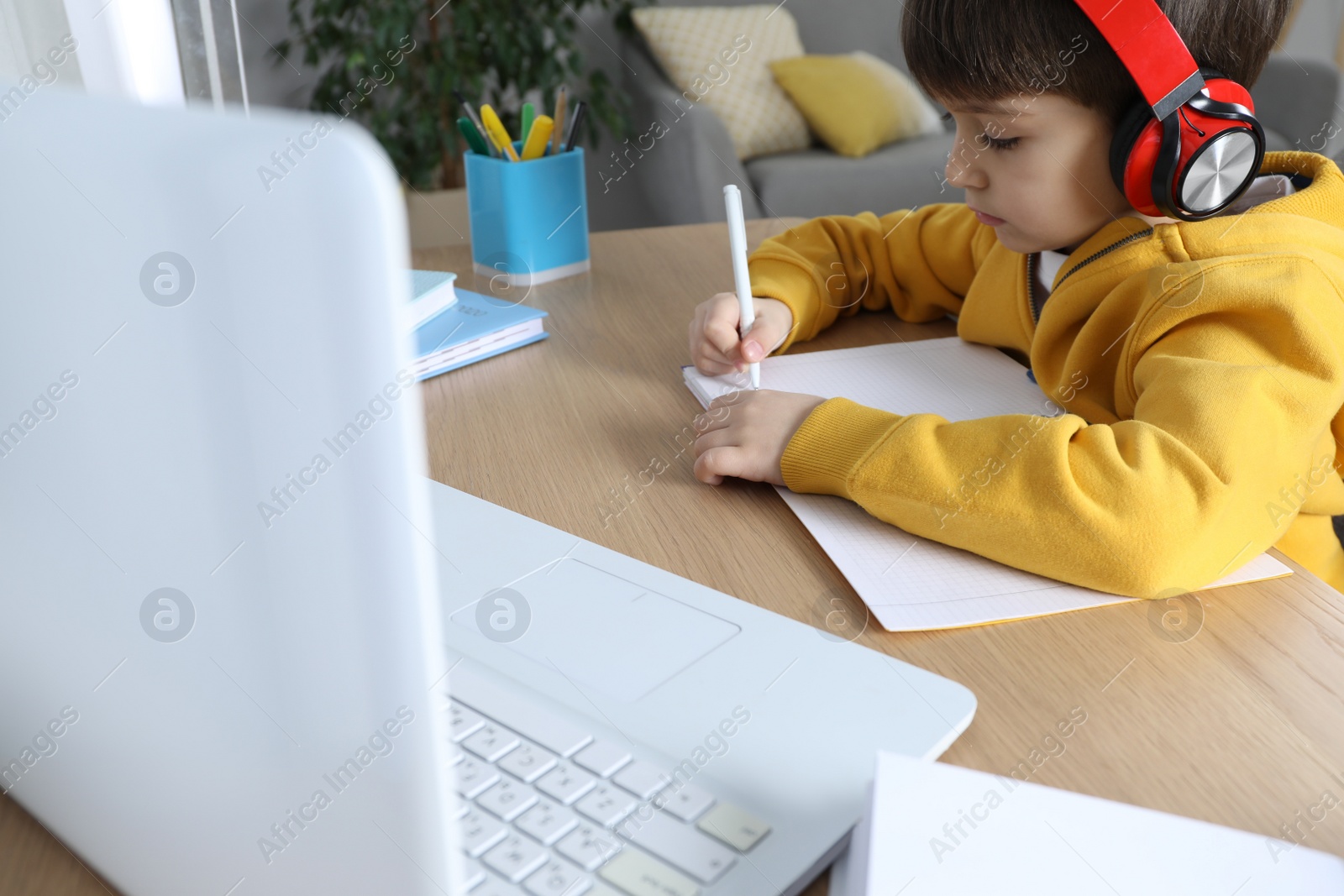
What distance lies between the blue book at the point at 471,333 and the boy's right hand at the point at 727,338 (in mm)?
150

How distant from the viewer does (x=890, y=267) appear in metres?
1.00

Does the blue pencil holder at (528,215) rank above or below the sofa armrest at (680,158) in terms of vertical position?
above

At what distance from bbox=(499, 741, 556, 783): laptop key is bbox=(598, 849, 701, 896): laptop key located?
0.05 metres

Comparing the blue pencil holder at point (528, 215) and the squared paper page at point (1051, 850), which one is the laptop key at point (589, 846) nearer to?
the squared paper page at point (1051, 850)

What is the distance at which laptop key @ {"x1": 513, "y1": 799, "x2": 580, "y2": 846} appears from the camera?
35cm

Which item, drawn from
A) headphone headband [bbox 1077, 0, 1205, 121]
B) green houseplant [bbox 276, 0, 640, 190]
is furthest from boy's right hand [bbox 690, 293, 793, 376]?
green houseplant [bbox 276, 0, 640, 190]

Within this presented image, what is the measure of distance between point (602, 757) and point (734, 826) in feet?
0.20

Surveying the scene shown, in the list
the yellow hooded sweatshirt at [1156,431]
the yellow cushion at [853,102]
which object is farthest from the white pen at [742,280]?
the yellow cushion at [853,102]

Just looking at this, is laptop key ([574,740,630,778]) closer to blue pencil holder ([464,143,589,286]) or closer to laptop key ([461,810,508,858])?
laptop key ([461,810,508,858])

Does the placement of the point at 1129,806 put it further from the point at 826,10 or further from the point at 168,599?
the point at 826,10

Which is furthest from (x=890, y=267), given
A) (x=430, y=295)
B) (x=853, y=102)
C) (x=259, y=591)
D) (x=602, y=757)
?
(x=853, y=102)

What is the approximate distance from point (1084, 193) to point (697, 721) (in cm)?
56

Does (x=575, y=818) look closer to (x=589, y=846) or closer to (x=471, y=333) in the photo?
(x=589, y=846)

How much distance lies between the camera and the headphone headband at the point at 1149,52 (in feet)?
2.13
